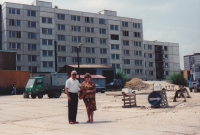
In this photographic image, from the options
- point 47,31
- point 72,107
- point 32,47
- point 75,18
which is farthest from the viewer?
point 75,18

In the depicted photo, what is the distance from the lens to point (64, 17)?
75.0m

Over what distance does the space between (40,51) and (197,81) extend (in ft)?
145

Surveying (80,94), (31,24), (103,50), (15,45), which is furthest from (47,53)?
(80,94)

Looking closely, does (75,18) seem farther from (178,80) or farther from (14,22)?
(178,80)

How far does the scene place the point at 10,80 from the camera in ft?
148

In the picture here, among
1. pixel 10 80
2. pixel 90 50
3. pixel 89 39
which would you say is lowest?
pixel 10 80

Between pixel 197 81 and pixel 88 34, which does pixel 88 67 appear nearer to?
pixel 88 34

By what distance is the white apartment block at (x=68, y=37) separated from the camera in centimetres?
6850

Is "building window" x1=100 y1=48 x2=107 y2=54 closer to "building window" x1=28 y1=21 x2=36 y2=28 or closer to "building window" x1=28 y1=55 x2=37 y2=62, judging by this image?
"building window" x1=28 y1=55 x2=37 y2=62

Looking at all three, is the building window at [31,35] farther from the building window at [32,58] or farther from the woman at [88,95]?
the woman at [88,95]

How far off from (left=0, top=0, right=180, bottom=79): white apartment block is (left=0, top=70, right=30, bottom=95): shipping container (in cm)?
2191

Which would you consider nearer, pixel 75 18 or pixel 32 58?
pixel 32 58

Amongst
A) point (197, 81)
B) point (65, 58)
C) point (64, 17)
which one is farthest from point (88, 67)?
point (197, 81)

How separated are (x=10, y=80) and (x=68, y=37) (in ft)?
104
